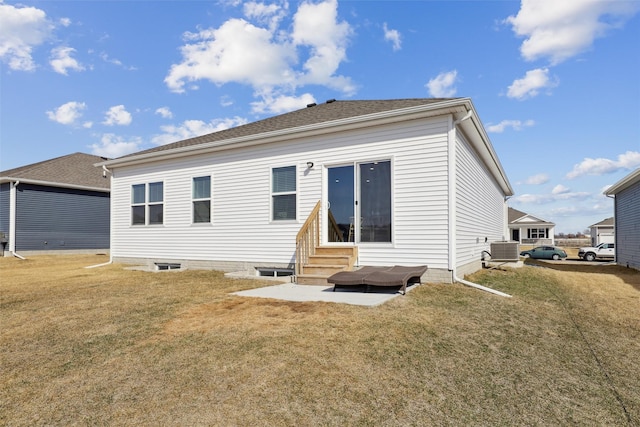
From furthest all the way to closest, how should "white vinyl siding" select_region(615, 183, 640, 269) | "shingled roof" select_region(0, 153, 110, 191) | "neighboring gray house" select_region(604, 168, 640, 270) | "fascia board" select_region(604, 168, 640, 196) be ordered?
"shingled roof" select_region(0, 153, 110, 191)
"white vinyl siding" select_region(615, 183, 640, 269)
"neighboring gray house" select_region(604, 168, 640, 270)
"fascia board" select_region(604, 168, 640, 196)

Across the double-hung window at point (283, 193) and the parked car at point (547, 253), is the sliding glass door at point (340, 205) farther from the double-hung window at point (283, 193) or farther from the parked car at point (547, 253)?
the parked car at point (547, 253)

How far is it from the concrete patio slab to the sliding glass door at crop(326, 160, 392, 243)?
1.57m

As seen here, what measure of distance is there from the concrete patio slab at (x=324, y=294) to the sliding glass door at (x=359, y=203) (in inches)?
62.0

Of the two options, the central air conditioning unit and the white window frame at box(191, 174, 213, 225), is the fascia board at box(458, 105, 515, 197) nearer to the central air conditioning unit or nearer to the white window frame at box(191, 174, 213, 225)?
the central air conditioning unit

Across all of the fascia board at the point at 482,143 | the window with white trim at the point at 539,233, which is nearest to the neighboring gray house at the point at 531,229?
the window with white trim at the point at 539,233

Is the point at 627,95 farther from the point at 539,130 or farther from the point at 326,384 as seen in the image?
the point at 326,384

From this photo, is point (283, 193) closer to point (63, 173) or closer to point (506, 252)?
point (506, 252)

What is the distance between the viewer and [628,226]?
15078mm

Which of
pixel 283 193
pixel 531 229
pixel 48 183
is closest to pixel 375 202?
pixel 283 193

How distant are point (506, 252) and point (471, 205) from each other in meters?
2.04

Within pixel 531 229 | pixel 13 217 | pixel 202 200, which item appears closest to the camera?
pixel 202 200

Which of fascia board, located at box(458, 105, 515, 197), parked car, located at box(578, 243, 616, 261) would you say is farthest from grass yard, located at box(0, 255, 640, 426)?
parked car, located at box(578, 243, 616, 261)

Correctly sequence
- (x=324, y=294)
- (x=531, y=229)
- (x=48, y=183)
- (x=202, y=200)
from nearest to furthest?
1. (x=324, y=294)
2. (x=202, y=200)
3. (x=48, y=183)
4. (x=531, y=229)

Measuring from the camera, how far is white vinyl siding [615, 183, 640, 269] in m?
13.7
